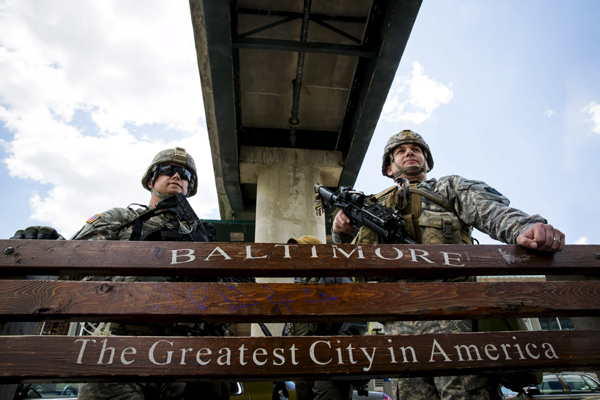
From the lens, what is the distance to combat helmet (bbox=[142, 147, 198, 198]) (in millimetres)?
3918

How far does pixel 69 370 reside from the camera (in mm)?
1447

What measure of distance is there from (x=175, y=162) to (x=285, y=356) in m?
2.84

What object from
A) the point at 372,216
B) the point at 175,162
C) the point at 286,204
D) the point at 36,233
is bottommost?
the point at 36,233

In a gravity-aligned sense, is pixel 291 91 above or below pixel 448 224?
above

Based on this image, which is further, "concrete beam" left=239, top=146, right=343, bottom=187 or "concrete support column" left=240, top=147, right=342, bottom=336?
"concrete beam" left=239, top=146, right=343, bottom=187

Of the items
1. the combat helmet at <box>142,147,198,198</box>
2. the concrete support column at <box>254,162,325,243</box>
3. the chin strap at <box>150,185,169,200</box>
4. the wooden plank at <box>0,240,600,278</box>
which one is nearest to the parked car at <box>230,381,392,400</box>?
the chin strap at <box>150,185,169,200</box>

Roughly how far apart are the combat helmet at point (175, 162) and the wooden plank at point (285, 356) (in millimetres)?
2548

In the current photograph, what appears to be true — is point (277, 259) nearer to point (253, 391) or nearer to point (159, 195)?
point (159, 195)

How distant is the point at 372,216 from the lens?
287cm

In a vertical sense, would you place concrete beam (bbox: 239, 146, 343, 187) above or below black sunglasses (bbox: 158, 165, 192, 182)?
above

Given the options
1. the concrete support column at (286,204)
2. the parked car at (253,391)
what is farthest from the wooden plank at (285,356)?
the concrete support column at (286,204)

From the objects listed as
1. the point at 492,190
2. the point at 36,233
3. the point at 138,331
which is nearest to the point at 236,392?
the point at 138,331

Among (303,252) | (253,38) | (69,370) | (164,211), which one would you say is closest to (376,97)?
(253,38)

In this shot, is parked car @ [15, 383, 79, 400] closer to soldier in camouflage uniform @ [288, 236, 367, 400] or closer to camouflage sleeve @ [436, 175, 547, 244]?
soldier in camouflage uniform @ [288, 236, 367, 400]
